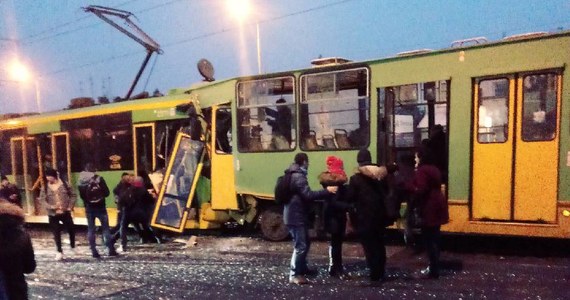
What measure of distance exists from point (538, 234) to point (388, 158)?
2.61 meters

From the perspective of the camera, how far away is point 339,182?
21.5 feet

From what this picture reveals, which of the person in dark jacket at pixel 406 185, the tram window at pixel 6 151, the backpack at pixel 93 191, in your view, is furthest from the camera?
the tram window at pixel 6 151

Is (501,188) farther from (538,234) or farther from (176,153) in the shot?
(176,153)

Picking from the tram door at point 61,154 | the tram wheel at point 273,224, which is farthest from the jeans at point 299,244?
the tram door at point 61,154

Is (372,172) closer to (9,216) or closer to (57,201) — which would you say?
(9,216)

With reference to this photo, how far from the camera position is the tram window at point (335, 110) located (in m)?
8.64

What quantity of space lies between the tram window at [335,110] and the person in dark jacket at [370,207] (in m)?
2.35

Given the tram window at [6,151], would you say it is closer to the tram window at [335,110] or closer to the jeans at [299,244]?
the tram window at [335,110]

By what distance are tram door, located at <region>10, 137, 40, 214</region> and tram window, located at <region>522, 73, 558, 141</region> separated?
40.9ft

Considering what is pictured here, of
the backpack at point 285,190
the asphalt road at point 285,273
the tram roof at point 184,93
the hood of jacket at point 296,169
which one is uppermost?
the tram roof at point 184,93

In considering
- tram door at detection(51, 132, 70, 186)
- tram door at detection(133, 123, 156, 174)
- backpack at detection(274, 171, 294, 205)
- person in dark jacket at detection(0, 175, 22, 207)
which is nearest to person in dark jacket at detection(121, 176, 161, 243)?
tram door at detection(133, 123, 156, 174)

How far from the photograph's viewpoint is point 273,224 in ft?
32.3

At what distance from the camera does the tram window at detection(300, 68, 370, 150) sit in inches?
340

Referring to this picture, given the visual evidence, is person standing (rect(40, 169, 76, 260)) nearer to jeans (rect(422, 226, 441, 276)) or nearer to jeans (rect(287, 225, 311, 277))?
jeans (rect(287, 225, 311, 277))
